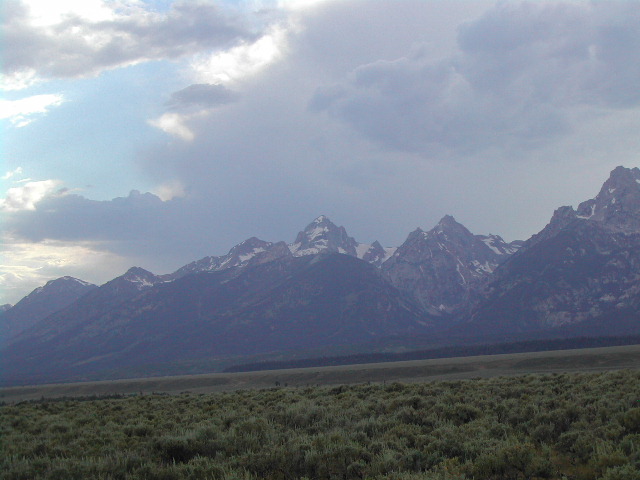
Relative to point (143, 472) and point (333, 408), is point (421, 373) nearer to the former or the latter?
point (333, 408)

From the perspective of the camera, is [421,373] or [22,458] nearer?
[22,458]

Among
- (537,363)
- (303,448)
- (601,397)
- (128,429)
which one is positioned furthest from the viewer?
(537,363)

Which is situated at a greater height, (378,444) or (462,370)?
(378,444)

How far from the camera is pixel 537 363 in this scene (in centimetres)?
8319

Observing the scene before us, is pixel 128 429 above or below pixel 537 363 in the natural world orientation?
above

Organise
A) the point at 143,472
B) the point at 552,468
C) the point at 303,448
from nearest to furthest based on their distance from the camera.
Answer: the point at 552,468
the point at 143,472
the point at 303,448

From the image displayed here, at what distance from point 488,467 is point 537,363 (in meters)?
76.6

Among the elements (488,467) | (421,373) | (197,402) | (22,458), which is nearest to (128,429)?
(22,458)

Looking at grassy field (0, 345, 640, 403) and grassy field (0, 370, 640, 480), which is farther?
grassy field (0, 345, 640, 403)

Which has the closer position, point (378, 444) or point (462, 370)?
point (378, 444)

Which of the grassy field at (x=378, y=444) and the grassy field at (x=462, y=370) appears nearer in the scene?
the grassy field at (x=378, y=444)

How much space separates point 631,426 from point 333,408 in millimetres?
12894

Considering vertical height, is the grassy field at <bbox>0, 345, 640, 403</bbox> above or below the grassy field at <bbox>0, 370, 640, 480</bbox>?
below

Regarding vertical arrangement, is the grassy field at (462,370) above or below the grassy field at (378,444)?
below
